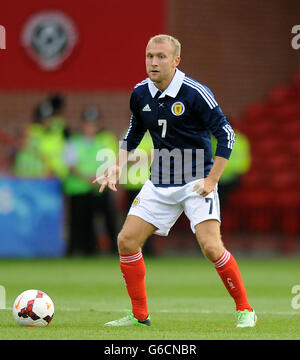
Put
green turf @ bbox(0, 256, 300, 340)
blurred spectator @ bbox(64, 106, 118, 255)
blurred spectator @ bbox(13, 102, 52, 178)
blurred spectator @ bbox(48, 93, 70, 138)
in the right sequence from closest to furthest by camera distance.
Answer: green turf @ bbox(0, 256, 300, 340), blurred spectator @ bbox(64, 106, 118, 255), blurred spectator @ bbox(13, 102, 52, 178), blurred spectator @ bbox(48, 93, 70, 138)

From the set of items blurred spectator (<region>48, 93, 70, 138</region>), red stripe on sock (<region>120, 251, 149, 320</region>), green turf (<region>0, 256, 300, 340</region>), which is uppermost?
blurred spectator (<region>48, 93, 70, 138</region>)

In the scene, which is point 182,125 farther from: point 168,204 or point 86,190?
point 86,190

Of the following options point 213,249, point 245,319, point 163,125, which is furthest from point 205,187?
point 245,319

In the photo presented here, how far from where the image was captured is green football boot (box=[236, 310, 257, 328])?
740 centimetres

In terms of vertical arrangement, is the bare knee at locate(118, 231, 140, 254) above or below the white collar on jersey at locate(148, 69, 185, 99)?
below

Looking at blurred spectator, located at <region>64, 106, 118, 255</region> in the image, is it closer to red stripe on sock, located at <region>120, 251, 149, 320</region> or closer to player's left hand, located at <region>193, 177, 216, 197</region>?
red stripe on sock, located at <region>120, 251, 149, 320</region>

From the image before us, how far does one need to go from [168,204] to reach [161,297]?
113 inches

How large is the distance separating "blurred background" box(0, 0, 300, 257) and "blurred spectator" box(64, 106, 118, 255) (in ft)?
0.06

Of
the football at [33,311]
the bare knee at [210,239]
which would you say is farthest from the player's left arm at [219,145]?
the football at [33,311]

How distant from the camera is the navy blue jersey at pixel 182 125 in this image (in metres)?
7.42

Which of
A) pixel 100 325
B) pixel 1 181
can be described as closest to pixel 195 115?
pixel 100 325

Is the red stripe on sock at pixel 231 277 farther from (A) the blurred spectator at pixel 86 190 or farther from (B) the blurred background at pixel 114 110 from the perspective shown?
(A) the blurred spectator at pixel 86 190

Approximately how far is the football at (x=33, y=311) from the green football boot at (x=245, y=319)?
145 cm

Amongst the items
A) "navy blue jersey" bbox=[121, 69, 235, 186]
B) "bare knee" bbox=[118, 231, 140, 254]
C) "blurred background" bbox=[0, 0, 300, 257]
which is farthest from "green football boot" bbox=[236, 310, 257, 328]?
"blurred background" bbox=[0, 0, 300, 257]
